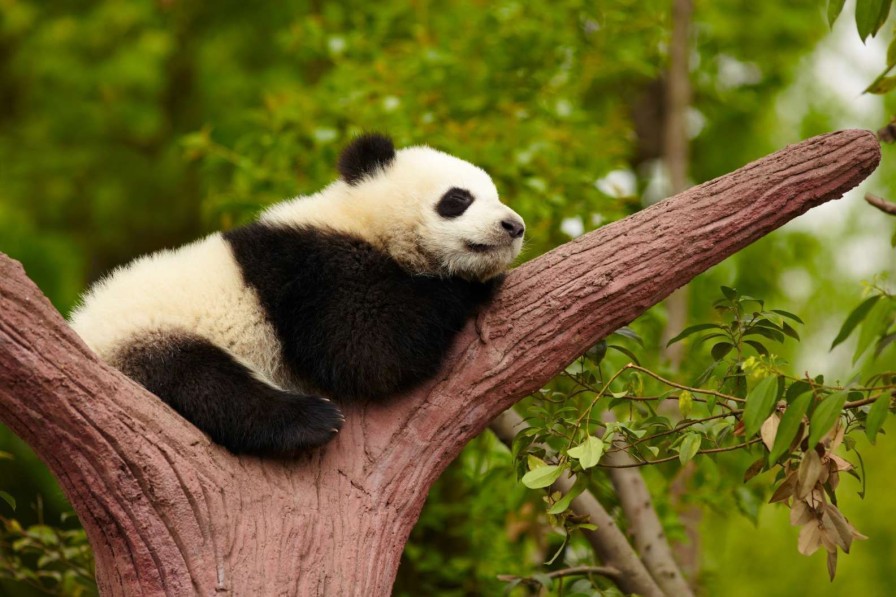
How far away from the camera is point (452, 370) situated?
123 inches

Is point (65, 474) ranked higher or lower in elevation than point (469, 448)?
lower

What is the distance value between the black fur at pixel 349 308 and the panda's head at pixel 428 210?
2.9 inches

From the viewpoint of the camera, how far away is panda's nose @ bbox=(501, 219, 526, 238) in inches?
133

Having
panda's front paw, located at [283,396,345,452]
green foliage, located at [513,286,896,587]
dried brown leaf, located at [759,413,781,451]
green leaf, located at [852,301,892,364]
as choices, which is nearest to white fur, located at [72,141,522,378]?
panda's front paw, located at [283,396,345,452]

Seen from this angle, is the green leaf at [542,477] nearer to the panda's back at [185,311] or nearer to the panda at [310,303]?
the panda at [310,303]

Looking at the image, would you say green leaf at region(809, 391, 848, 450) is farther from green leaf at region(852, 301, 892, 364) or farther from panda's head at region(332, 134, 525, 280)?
panda's head at region(332, 134, 525, 280)

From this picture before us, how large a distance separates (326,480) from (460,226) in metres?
1.02

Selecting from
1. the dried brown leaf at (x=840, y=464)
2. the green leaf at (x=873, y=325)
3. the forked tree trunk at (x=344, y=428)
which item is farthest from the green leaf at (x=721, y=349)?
the green leaf at (x=873, y=325)

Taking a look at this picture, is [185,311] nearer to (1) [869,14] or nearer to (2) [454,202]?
(2) [454,202]

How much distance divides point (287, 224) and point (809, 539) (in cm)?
195

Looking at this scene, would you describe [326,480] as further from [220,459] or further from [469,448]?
[469,448]

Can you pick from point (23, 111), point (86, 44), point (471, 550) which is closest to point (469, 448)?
point (471, 550)

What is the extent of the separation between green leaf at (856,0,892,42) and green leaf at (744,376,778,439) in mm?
947

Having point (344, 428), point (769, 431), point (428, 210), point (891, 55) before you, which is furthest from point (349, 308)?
point (891, 55)
